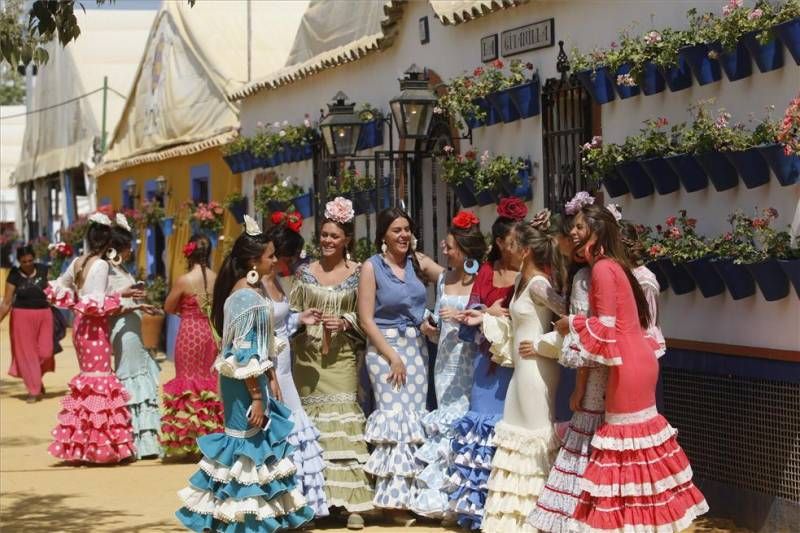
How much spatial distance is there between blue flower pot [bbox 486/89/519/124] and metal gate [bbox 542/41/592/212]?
0.35 m

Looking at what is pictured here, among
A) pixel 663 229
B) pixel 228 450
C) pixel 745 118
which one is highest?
pixel 745 118

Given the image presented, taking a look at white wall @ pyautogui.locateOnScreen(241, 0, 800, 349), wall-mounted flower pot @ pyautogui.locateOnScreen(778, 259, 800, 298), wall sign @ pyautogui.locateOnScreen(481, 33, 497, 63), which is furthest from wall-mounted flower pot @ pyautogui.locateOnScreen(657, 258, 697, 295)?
wall sign @ pyautogui.locateOnScreen(481, 33, 497, 63)

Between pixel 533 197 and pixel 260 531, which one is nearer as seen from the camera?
pixel 260 531

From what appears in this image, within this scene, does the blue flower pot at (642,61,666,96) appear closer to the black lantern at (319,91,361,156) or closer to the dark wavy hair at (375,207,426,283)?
the dark wavy hair at (375,207,426,283)

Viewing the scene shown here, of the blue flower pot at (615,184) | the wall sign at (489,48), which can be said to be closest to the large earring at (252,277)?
the blue flower pot at (615,184)

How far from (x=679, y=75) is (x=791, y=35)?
3.76 ft

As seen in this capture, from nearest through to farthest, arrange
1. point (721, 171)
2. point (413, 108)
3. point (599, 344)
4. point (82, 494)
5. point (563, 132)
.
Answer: point (599, 344) → point (721, 171) → point (82, 494) → point (563, 132) → point (413, 108)

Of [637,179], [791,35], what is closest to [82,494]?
[637,179]

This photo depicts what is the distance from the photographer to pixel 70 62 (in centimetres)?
2869

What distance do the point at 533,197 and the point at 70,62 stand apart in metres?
19.9

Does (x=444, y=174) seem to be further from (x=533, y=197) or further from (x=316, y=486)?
(x=316, y=486)

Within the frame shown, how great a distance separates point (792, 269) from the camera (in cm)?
743

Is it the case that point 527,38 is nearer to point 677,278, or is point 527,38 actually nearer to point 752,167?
point 677,278

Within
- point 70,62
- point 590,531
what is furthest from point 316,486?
point 70,62
